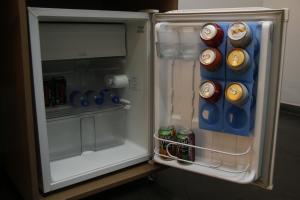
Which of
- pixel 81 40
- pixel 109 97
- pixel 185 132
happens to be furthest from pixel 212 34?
pixel 109 97

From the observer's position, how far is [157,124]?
118 centimetres

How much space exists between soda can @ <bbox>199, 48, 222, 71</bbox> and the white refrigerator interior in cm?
31

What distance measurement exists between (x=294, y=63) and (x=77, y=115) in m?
2.31

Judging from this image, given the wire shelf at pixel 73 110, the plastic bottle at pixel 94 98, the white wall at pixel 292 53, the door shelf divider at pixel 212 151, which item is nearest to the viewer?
the door shelf divider at pixel 212 151

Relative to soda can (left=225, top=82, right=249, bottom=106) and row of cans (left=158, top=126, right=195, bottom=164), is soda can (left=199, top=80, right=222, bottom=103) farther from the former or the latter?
row of cans (left=158, top=126, right=195, bottom=164)

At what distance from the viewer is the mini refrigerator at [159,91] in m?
0.90

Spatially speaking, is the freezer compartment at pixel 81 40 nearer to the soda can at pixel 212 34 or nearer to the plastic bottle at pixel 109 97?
the plastic bottle at pixel 109 97

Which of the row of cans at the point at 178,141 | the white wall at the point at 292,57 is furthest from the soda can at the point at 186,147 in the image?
the white wall at the point at 292,57

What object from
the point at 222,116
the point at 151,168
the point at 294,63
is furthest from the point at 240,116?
the point at 294,63

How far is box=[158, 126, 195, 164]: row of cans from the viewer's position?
3.58ft

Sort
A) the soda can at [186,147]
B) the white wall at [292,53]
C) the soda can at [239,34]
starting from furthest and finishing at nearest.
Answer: the white wall at [292,53]
the soda can at [186,147]
the soda can at [239,34]

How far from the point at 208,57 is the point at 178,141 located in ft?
1.08

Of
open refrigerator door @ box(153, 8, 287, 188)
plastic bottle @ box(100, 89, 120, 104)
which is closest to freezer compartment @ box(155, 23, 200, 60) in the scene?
open refrigerator door @ box(153, 8, 287, 188)

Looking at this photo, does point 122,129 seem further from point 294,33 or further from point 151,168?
point 294,33
